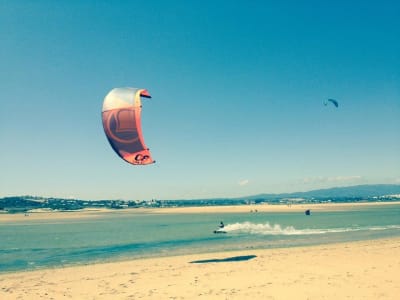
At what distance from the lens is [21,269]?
863 inches

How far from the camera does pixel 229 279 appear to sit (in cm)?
1587

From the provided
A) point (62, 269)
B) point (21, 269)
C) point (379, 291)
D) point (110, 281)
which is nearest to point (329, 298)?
point (379, 291)

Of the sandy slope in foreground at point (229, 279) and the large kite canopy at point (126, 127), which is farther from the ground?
the large kite canopy at point (126, 127)

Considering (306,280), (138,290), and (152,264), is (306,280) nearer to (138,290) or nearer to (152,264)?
(138,290)

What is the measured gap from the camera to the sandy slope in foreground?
1358 centimetres

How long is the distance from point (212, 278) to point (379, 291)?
6.45m

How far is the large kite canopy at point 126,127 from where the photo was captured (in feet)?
46.8

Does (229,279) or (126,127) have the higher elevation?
(126,127)

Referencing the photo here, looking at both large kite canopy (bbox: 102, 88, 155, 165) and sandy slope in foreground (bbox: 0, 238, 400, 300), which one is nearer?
sandy slope in foreground (bbox: 0, 238, 400, 300)

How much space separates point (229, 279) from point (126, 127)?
7.57 m

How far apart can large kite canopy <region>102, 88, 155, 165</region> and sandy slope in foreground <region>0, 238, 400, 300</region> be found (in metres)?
5.23

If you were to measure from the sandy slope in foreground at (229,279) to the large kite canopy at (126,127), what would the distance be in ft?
17.2

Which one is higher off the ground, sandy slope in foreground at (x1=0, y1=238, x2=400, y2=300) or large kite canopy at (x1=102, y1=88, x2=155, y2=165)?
large kite canopy at (x1=102, y1=88, x2=155, y2=165)

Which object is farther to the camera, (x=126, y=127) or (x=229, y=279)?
(x=229, y=279)
